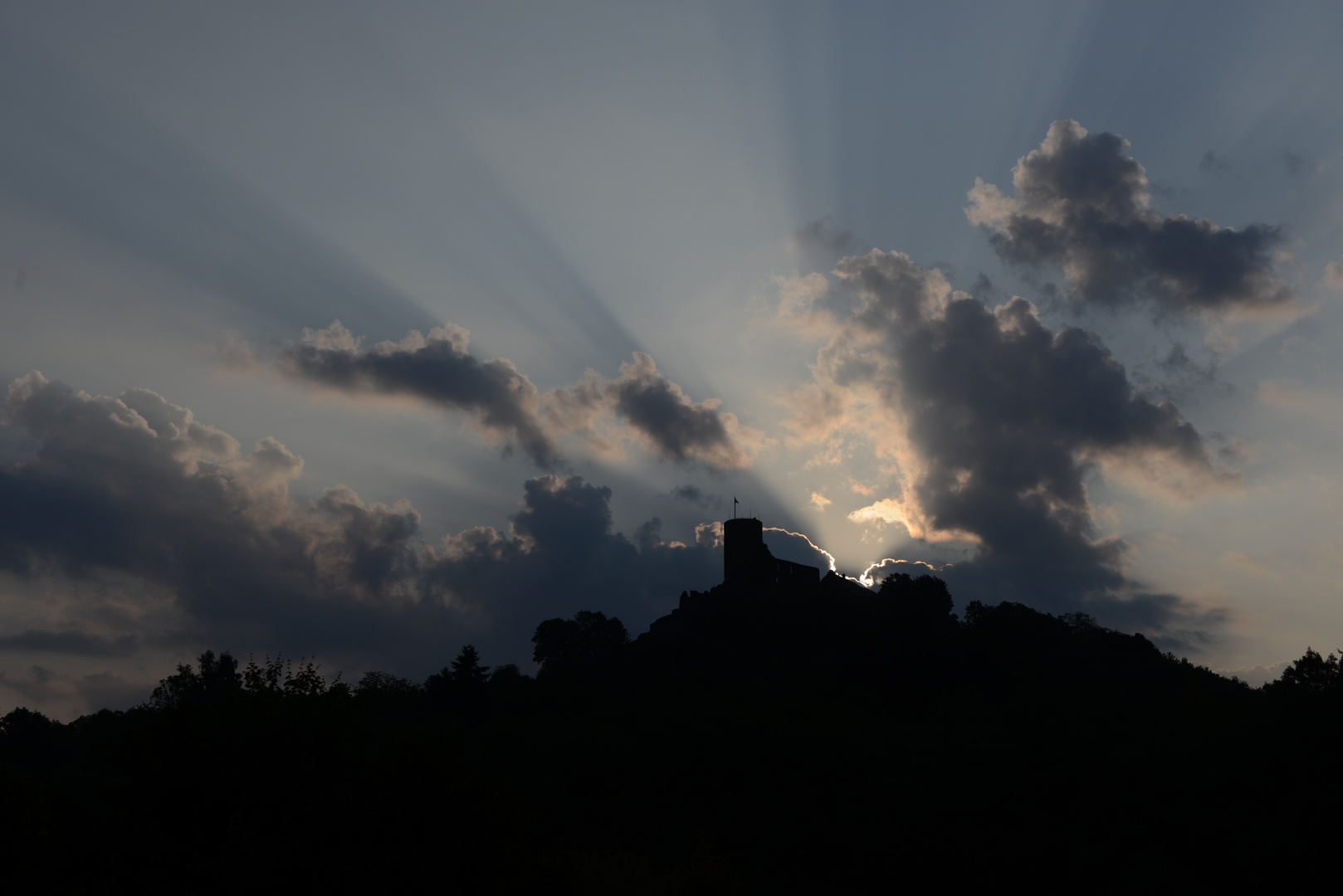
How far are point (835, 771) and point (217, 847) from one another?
40.8 meters

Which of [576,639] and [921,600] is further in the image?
[576,639]

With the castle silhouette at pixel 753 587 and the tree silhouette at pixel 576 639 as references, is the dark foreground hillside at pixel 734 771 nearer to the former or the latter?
the castle silhouette at pixel 753 587

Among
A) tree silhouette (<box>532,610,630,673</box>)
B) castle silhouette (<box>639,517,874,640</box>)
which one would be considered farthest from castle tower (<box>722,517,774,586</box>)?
tree silhouette (<box>532,610,630,673</box>)

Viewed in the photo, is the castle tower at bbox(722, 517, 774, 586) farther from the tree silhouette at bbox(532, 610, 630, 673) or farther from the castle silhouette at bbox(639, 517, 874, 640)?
the tree silhouette at bbox(532, 610, 630, 673)

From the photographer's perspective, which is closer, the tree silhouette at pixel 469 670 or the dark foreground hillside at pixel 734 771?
the dark foreground hillside at pixel 734 771

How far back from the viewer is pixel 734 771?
5697 cm

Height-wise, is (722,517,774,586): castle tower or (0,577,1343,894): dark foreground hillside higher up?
(722,517,774,586): castle tower

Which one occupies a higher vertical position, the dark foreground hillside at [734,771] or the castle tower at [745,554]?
the castle tower at [745,554]

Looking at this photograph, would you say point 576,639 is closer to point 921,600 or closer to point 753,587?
point 753,587

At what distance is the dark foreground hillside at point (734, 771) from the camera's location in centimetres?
2252

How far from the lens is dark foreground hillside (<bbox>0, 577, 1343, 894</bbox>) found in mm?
22516

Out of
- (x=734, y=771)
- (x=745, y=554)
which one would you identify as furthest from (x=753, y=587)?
(x=734, y=771)

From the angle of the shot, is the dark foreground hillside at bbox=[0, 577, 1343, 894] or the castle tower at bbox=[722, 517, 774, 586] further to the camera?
the castle tower at bbox=[722, 517, 774, 586]

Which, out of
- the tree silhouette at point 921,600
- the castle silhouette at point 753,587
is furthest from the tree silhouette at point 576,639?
the tree silhouette at point 921,600
